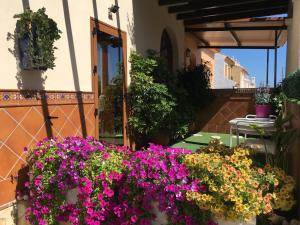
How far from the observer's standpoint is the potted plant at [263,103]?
22.8 feet

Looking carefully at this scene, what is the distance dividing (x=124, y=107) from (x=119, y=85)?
41 cm

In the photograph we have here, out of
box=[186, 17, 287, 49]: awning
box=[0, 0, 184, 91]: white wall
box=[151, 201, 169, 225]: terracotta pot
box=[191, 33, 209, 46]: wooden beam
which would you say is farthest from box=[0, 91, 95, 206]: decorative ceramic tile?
box=[191, 33, 209, 46]: wooden beam

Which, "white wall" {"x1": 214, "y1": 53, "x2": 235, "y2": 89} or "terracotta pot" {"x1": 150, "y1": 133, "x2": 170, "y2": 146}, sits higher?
"white wall" {"x1": 214, "y1": 53, "x2": 235, "y2": 89}

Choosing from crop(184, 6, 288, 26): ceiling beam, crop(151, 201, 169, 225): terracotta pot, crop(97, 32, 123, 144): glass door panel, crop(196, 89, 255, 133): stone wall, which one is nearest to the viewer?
crop(151, 201, 169, 225): terracotta pot

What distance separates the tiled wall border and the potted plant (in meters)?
4.01

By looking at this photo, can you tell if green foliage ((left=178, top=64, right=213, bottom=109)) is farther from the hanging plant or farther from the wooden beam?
the hanging plant

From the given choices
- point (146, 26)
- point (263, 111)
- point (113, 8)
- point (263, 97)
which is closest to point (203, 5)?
point (146, 26)

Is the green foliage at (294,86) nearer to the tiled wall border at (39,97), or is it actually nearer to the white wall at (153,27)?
the tiled wall border at (39,97)

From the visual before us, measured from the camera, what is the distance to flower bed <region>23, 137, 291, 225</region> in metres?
2.45

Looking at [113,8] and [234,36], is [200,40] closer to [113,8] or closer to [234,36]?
[234,36]

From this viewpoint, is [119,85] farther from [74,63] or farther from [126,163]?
[126,163]

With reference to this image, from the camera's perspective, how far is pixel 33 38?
340cm

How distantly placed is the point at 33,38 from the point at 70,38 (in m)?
0.88

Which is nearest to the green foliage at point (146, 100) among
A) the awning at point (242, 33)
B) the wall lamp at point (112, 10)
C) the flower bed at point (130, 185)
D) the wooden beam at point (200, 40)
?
the wall lamp at point (112, 10)
